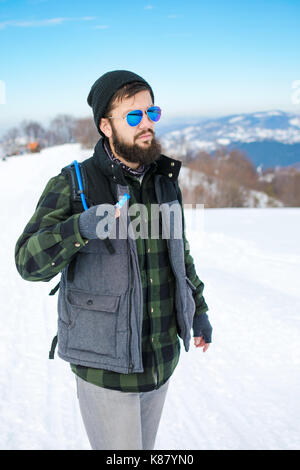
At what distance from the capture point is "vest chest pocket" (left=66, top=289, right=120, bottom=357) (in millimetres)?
1806

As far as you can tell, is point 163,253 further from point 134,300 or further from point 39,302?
point 39,302

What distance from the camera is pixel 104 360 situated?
6.05ft

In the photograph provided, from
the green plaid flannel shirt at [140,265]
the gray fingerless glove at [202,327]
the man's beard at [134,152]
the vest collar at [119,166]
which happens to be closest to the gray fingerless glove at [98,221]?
the green plaid flannel shirt at [140,265]

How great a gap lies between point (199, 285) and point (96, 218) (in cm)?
99

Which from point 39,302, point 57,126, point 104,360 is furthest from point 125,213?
point 57,126

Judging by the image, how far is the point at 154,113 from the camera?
199 cm

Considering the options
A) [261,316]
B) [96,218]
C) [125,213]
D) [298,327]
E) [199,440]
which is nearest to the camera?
[96,218]

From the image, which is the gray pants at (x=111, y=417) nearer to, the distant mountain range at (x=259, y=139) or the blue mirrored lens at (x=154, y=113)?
the blue mirrored lens at (x=154, y=113)

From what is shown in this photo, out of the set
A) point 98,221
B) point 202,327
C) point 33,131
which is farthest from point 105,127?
point 33,131

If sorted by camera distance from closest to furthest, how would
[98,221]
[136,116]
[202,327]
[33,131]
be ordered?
[98,221] < [136,116] < [202,327] < [33,131]

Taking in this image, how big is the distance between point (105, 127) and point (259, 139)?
16172 centimetres

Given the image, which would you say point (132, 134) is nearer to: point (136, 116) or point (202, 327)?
point (136, 116)

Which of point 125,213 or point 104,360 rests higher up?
point 125,213

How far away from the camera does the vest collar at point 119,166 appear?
6.15ft
